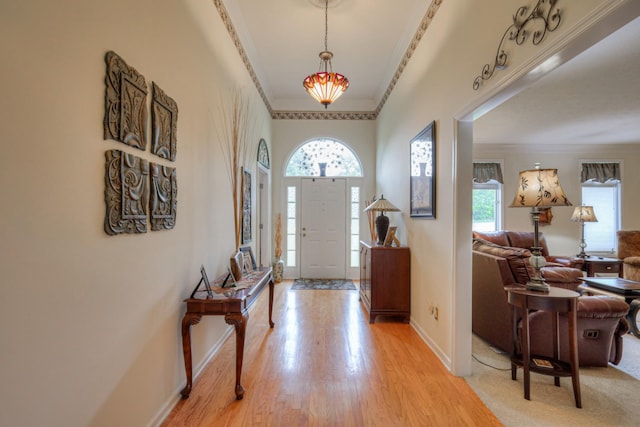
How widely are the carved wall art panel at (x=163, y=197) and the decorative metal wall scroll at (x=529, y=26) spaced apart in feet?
7.03

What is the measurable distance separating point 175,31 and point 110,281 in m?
1.68

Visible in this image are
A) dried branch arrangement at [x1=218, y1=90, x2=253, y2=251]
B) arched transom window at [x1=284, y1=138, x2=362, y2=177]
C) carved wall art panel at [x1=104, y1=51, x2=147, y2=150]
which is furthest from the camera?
arched transom window at [x1=284, y1=138, x2=362, y2=177]

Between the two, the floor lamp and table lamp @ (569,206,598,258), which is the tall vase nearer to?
the floor lamp

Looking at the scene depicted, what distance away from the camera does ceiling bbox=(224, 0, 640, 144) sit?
9.91ft

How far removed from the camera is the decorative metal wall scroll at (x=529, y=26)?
1.39m

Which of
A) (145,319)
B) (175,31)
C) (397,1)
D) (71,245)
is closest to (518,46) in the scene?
(397,1)

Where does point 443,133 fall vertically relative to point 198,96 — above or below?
below

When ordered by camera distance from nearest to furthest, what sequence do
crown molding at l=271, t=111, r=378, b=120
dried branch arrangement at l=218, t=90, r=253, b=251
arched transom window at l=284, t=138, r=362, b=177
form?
dried branch arrangement at l=218, t=90, r=253, b=251 < crown molding at l=271, t=111, r=378, b=120 < arched transom window at l=284, t=138, r=362, b=177

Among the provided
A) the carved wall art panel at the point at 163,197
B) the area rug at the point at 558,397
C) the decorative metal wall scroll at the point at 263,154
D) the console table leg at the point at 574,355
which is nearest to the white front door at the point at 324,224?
the decorative metal wall scroll at the point at 263,154

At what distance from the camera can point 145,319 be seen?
64.3 inches

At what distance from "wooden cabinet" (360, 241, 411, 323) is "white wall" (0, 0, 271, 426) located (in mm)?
2217

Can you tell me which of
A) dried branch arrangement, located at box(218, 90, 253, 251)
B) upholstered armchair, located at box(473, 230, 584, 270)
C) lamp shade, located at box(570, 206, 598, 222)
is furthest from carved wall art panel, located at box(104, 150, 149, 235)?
lamp shade, located at box(570, 206, 598, 222)

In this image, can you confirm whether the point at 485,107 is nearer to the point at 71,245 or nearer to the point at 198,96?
the point at 198,96

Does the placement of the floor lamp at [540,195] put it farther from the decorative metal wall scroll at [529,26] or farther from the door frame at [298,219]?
the door frame at [298,219]
